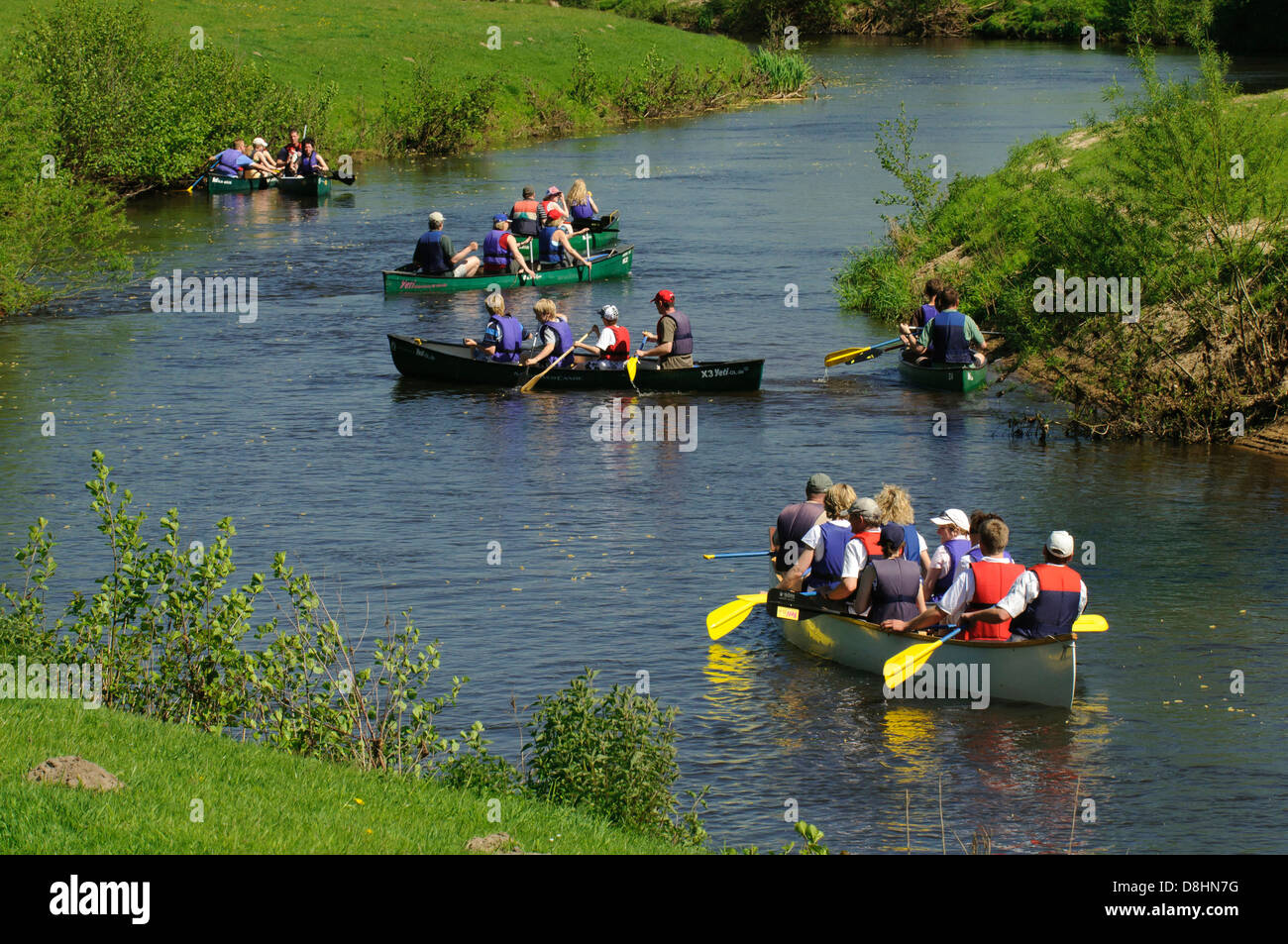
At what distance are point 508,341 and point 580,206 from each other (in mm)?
12631

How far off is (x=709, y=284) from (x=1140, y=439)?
14.4 meters

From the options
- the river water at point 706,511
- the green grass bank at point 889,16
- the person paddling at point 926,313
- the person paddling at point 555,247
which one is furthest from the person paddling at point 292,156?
the green grass bank at point 889,16

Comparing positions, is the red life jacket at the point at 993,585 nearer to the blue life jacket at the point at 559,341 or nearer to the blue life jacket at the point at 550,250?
the blue life jacket at the point at 559,341

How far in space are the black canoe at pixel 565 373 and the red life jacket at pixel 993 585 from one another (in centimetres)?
1225

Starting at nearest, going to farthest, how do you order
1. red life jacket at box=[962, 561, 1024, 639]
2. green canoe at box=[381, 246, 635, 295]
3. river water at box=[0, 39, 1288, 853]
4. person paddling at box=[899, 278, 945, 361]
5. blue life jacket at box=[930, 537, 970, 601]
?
river water at box=[0, 39, 1288, 853] → red life jacket at box=[962, 561, 1024, 639] → blue life jacket at box=[930, 537, 970, 601] → person paddling at box=[899, 278, 945, 361] → green canoe at box=[381, 246, 635, 295]

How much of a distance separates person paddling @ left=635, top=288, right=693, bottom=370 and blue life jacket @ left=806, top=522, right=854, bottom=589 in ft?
35.4

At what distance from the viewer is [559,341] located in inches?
1116

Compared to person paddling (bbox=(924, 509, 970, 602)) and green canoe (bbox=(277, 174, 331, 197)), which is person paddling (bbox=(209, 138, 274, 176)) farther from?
person paddling (bbox=(924, 509, 970, 602))

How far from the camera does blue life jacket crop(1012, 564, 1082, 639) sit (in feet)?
49.4

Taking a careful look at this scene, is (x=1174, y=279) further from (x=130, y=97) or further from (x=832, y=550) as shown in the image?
(x=130, y=97)

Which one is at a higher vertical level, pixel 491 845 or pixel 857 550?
pixel 857 550

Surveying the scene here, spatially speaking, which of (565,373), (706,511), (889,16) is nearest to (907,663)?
(706,511)

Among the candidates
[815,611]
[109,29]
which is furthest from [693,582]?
[109,29]

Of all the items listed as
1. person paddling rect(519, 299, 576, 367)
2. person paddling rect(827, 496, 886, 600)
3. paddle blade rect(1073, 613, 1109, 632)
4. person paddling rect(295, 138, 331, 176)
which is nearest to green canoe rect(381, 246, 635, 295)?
person paddling rect(519, 299, 576, 367)
